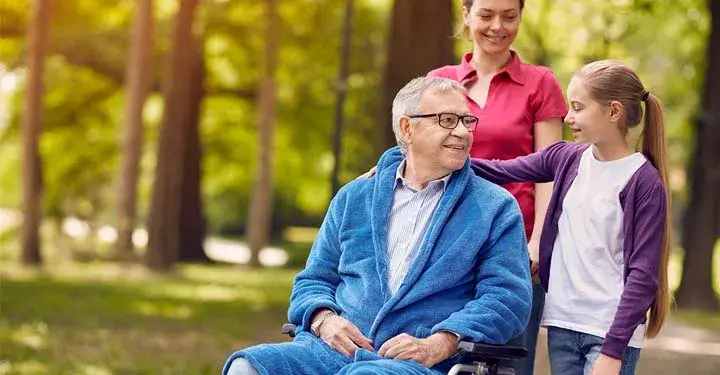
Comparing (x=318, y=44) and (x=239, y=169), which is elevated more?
(x=318, y=44)

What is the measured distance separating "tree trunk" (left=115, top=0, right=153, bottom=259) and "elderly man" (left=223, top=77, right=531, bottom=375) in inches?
778

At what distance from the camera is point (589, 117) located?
4.87 m

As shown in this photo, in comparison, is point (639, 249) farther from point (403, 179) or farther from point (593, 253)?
point (403, 179)

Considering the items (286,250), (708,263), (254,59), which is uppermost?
(254,59)

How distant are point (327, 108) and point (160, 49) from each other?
Result: 12.5ft

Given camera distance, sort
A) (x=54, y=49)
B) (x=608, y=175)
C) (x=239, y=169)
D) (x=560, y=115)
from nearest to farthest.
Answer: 1. (x=608, y=175)
2. (x=560, y=115)
3. (x=54, y=49)
4. (x=239, y=169)

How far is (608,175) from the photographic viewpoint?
493 cm

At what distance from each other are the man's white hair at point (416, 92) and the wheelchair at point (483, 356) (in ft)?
2.24

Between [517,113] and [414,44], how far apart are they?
9.24 m

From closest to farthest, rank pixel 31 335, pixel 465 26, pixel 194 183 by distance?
1. pixel 465 26
2. pixel 31 335
3. pixel 194 183

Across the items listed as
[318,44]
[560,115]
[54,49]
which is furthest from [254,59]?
[560,115]

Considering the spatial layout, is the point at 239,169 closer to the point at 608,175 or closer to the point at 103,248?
the point at 103,248

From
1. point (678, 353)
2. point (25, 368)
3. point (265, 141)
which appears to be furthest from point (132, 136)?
point (25, 368)

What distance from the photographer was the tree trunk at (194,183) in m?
29.5
